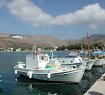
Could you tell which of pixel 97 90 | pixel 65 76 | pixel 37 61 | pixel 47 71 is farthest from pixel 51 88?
pixel 97 90

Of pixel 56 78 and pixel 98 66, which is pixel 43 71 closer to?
pixel 56 78

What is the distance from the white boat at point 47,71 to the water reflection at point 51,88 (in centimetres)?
78

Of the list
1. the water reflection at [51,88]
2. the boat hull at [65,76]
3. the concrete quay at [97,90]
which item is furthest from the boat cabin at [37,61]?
the concrete quay at [97,90]

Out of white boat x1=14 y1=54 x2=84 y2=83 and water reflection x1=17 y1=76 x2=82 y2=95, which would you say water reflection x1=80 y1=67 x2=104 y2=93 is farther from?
white boat x1=14 y1=54 x2=84 y2=83

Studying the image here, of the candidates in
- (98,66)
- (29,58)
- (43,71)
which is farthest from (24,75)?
(98,66)

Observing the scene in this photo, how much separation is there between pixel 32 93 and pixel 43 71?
5.84 m

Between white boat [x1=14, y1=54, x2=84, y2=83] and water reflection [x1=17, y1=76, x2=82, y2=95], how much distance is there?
2.57 ft

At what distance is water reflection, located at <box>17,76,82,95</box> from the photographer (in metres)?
32.1

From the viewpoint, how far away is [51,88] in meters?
34.5

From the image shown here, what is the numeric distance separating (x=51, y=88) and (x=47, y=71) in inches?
124

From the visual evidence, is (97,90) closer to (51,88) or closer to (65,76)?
(51,88)

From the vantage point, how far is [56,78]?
36.6m

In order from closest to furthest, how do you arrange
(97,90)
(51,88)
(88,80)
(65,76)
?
(97,90)
(51,88)
(65,76)
(88,80)

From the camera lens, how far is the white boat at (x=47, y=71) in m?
36.1
